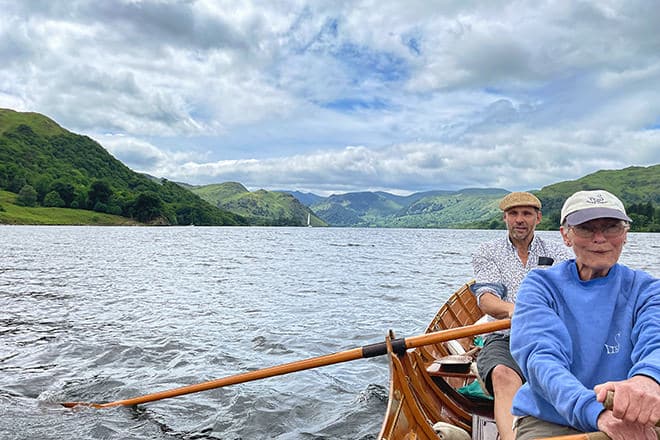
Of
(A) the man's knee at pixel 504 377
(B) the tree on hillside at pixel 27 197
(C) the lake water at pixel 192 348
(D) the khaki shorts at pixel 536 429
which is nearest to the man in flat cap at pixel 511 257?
(A) the man's knee at pixel 504 377

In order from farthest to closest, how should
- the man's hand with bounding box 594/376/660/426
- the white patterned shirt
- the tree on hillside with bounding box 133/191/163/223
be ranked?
the tree on hillside with bounding box 133/191/163/223
the white patterned shirt
the man's hand with bounding box 594/376/660/426

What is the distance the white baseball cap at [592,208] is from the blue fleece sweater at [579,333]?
387 millimetres

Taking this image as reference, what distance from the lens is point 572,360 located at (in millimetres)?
3408

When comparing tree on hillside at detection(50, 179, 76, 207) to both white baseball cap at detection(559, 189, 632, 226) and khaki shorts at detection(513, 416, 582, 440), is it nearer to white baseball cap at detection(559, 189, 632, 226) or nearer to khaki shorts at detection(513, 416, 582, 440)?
khaki shorts at detection(513, 416, 582, 440)

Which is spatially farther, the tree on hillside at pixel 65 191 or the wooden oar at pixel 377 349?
the tree on hillside at pixel 65 191

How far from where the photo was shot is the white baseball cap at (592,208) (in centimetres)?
342

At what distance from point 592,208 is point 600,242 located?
0.77 feet

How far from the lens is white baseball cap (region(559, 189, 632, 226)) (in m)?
3.42

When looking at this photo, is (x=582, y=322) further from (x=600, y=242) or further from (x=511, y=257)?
(x=511, y=257)

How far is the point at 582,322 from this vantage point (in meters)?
3.42

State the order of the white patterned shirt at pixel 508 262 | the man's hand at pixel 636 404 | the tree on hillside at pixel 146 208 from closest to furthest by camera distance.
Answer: the man's hand at pixel 636 404 < the white patterned shirt at pixel 508 262 < the tree on hillside at pixel 146 208

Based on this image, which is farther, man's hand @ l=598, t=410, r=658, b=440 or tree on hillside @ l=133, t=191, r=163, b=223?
tree on hillside @ l=133, t=191, r=163, b=223

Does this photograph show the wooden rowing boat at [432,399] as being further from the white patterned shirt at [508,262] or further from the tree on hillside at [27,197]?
the tree on hillside at [27,197]

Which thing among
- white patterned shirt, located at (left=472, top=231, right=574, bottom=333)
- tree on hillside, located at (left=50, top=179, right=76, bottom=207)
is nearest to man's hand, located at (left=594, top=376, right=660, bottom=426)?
white patterned shirt, located at (left=472, top=231, right=574, bottom=333)
